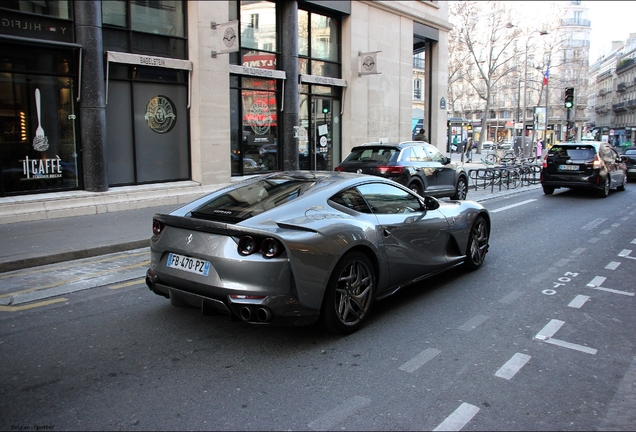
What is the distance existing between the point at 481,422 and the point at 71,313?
4143 millimetres

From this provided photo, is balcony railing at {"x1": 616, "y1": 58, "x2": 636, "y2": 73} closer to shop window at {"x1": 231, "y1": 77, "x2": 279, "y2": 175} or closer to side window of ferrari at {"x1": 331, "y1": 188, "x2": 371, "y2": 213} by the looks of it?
shop window at {"x1": 231, "y1": 77, "x2": 279, "y2": 175}

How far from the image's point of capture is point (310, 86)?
62.2 ft

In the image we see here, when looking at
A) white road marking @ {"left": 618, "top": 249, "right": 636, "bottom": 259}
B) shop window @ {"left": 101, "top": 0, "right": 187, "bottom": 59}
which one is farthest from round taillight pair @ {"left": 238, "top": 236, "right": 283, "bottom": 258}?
shop window @ {"left": 101, "top": 0, "right": 187, "bottom": 59}

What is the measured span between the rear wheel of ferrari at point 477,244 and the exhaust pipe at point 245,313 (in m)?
3.72

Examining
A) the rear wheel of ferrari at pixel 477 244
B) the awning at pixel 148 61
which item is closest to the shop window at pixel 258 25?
the awning at pixel 148 61

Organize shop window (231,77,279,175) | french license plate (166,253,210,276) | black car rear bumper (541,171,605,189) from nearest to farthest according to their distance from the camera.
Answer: french license plate (166,253,210,276) < black car rear bumper (541,171,605,189) < shop window (231,77,279,175)

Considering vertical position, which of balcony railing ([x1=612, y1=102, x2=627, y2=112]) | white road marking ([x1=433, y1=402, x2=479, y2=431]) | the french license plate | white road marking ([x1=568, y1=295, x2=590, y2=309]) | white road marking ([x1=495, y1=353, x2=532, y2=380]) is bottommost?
white road marking ([x1=433, y1=402, x2=479, y2=431])

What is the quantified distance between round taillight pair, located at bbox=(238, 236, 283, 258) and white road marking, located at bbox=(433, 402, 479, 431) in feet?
5.70

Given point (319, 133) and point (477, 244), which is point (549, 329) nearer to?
point (477, 244)

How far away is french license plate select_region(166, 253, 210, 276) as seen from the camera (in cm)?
441

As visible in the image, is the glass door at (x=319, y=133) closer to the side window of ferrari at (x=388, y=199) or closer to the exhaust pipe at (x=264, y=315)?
the side window of ferrari at (x=388, y=199)

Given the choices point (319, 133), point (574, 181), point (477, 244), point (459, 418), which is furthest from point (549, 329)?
point (319, 133)

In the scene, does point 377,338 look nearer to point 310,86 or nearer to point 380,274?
point 380,274

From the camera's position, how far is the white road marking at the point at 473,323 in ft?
16.5
